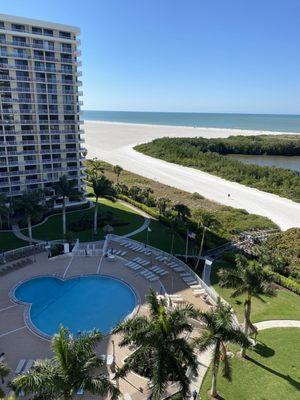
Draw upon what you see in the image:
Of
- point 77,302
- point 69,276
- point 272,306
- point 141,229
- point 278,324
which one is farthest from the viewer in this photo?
point 141,229

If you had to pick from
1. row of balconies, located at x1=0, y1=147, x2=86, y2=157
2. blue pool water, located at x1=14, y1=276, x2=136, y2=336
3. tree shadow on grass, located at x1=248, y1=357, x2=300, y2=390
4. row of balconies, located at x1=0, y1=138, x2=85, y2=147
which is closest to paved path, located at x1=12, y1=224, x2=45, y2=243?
blue pool water, located at x1=14, y1=276, x2=136, y2=336

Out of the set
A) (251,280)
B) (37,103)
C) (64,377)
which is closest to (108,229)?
(37,103)

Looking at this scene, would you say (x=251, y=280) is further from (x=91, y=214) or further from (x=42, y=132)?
(x=42, y=132)

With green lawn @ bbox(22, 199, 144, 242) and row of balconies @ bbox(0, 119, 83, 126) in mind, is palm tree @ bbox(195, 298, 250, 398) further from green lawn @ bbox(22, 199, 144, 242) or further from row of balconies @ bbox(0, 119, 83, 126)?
row of balconies @ bbox(0, 119, 83, 126)

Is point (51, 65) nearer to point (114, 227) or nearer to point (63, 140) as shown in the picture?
point (63, 140)

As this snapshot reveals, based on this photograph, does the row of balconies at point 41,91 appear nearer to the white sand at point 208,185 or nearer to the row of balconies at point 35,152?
the row of balconies at point 35,152

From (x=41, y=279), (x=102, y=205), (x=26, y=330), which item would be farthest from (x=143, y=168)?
(x=26, y=330)
